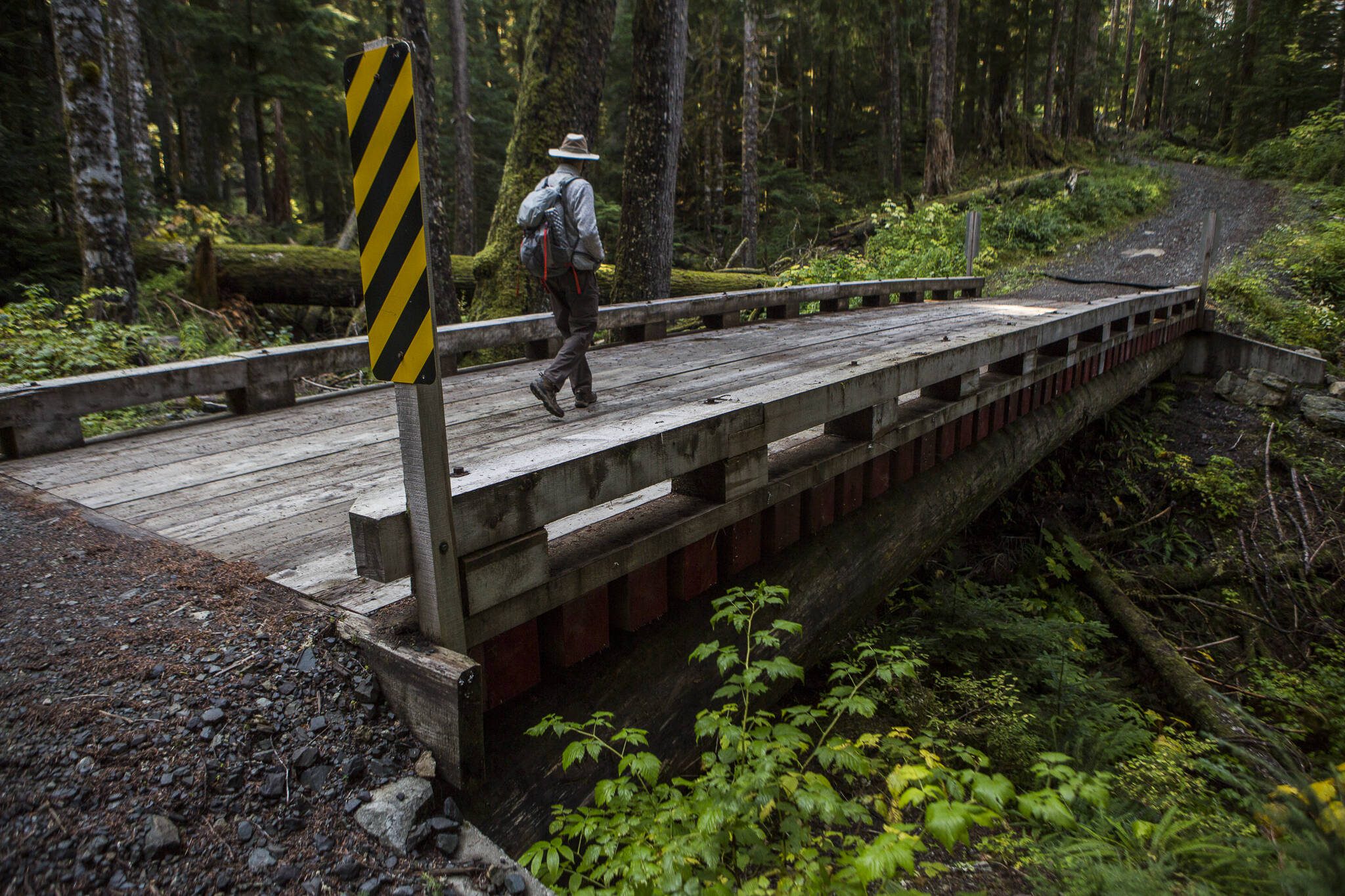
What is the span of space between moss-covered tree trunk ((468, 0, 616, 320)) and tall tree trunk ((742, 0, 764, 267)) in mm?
9352

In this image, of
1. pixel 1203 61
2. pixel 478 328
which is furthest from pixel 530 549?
pixel 1203 61

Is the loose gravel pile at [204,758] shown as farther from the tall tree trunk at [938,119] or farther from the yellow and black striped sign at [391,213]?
the tall tree trunk at [938,119]

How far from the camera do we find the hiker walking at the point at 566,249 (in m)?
4.36

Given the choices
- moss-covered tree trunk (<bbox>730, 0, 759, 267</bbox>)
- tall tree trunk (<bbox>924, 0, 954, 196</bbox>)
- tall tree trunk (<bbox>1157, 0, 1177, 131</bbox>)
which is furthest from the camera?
tall tree trunk (<bbox>1157, 0, 1177, 131</bbox>)

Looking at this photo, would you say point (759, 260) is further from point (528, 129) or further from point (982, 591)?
point (982, 591)

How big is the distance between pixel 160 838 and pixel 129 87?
17881 millimetres

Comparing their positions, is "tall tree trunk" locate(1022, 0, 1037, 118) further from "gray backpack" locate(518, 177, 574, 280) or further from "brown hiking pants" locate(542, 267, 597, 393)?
"gray backpack" locate(518, 177, 574, 280)

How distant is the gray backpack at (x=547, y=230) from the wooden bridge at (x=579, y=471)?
2.84 feet

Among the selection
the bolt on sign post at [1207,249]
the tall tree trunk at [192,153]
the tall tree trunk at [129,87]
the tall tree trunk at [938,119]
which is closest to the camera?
the bolt on sign post at [1207,249]

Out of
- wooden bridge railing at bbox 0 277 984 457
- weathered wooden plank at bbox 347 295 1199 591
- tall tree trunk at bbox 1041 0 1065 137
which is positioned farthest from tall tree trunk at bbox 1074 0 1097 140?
weathered wooden plank at bbox 347 295 1199 591

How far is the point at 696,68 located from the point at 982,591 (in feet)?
85.2

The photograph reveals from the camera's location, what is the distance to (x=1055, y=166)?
2575cm

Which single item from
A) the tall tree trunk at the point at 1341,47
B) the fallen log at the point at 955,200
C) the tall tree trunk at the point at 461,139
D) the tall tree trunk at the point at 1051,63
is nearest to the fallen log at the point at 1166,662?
the fallen log at the point at 955,200

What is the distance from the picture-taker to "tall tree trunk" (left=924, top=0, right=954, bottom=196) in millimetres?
22047
